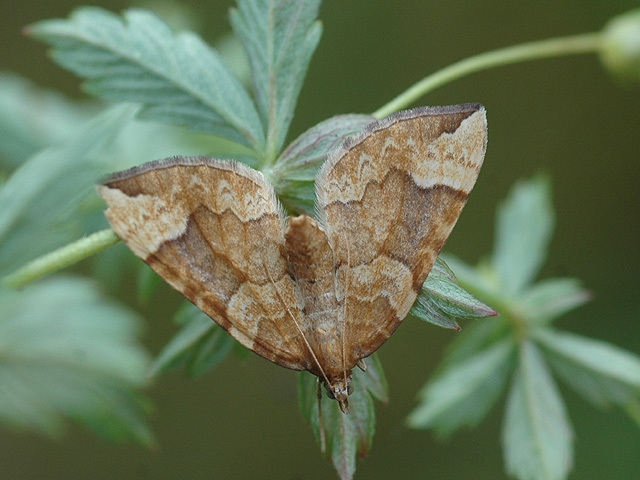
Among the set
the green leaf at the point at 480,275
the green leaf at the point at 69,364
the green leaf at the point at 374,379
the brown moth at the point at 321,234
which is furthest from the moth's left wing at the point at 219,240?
the green leaf at the point at 69,364

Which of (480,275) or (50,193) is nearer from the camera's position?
(50,193)

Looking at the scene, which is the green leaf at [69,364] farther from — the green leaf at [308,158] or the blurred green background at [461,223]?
the blurred green background at [461,223]

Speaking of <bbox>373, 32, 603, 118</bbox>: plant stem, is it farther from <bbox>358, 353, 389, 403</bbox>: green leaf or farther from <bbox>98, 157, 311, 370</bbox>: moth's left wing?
<bbox>358, 353, 389, 403</bbox>: green leaf

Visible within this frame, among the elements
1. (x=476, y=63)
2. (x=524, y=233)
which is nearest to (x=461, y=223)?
(x=524, y=233)

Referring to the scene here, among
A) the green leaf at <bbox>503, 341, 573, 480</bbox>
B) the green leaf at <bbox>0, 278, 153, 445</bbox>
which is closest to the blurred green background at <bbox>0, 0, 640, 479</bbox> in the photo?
the green leaf at <bbox>0, 278, 153, 445</bbox>

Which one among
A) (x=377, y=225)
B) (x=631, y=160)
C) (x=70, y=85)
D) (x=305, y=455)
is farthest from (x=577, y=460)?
(x=70, y=85)

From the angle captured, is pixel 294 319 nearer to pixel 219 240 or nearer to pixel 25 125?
pixel 219 240

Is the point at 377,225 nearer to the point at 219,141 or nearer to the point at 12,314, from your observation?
the point at 219,141
